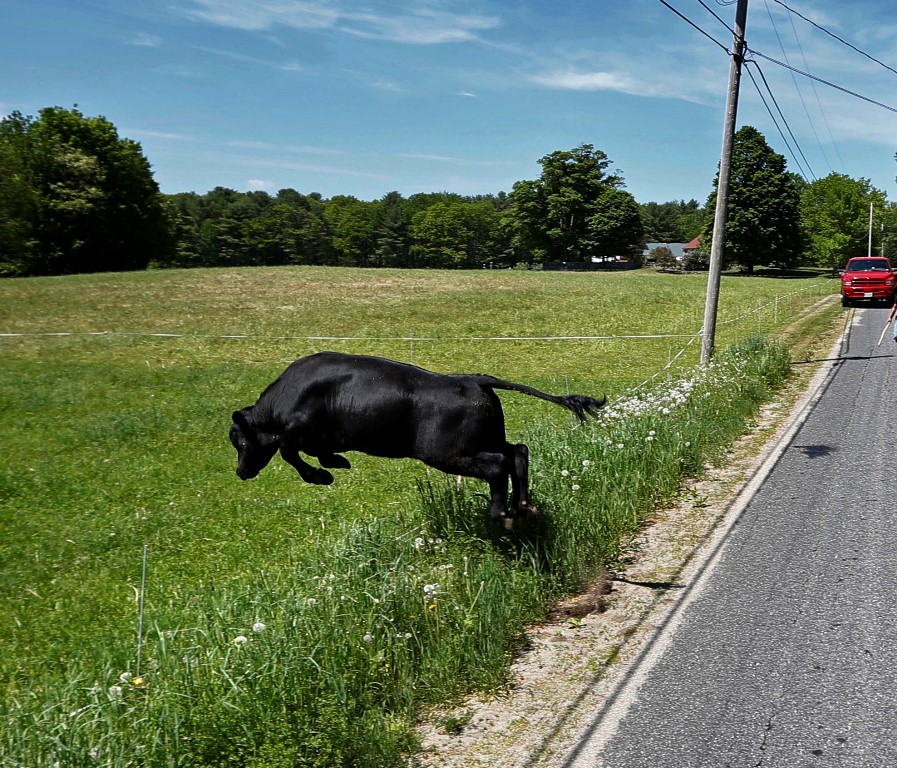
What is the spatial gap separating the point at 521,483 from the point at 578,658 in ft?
4.75

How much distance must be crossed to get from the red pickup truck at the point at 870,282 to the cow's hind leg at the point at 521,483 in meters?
33.4

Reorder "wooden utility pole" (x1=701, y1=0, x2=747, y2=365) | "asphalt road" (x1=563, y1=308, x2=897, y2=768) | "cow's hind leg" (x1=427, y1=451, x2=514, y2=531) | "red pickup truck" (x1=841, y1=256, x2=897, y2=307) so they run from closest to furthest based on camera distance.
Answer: "asphalt road" (x1=563, y1=308, x2=897, y2=768) < "cow's hind leg" (x1=427, y1=451, x2=514, y2=531) < "wooden utility pole" (x1=701, y1=0, x2=747, y2=365) < "red pickup truck" (x1=841, y1=256, x2=897, y2=307)

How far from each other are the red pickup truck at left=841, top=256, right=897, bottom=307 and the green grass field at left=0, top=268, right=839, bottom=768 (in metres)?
15.7

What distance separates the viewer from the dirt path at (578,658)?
463cm

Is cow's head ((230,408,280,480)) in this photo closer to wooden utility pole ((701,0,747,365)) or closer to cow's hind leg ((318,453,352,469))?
cow's hind leg ((318,453,352,469))

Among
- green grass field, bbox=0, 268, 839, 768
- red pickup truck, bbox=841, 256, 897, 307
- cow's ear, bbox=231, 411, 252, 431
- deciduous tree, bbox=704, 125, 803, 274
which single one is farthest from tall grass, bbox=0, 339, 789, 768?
deciduous tree, bbox=704, 125, 803, 274

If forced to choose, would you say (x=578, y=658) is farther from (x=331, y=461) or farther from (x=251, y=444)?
(x=251, y=444)

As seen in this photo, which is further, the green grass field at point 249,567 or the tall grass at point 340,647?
the green grass field at point 249,567

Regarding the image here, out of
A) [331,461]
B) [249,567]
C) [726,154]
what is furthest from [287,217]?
[331,461]

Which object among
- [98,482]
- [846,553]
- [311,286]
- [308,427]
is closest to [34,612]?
[308,427]

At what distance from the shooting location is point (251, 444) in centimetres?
525

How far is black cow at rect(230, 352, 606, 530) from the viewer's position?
503 cm

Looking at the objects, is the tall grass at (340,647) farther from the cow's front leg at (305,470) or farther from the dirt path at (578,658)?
the cow's front leg at (305,470)

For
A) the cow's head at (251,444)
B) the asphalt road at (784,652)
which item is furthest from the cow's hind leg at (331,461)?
the asphalt road at (784,652)
